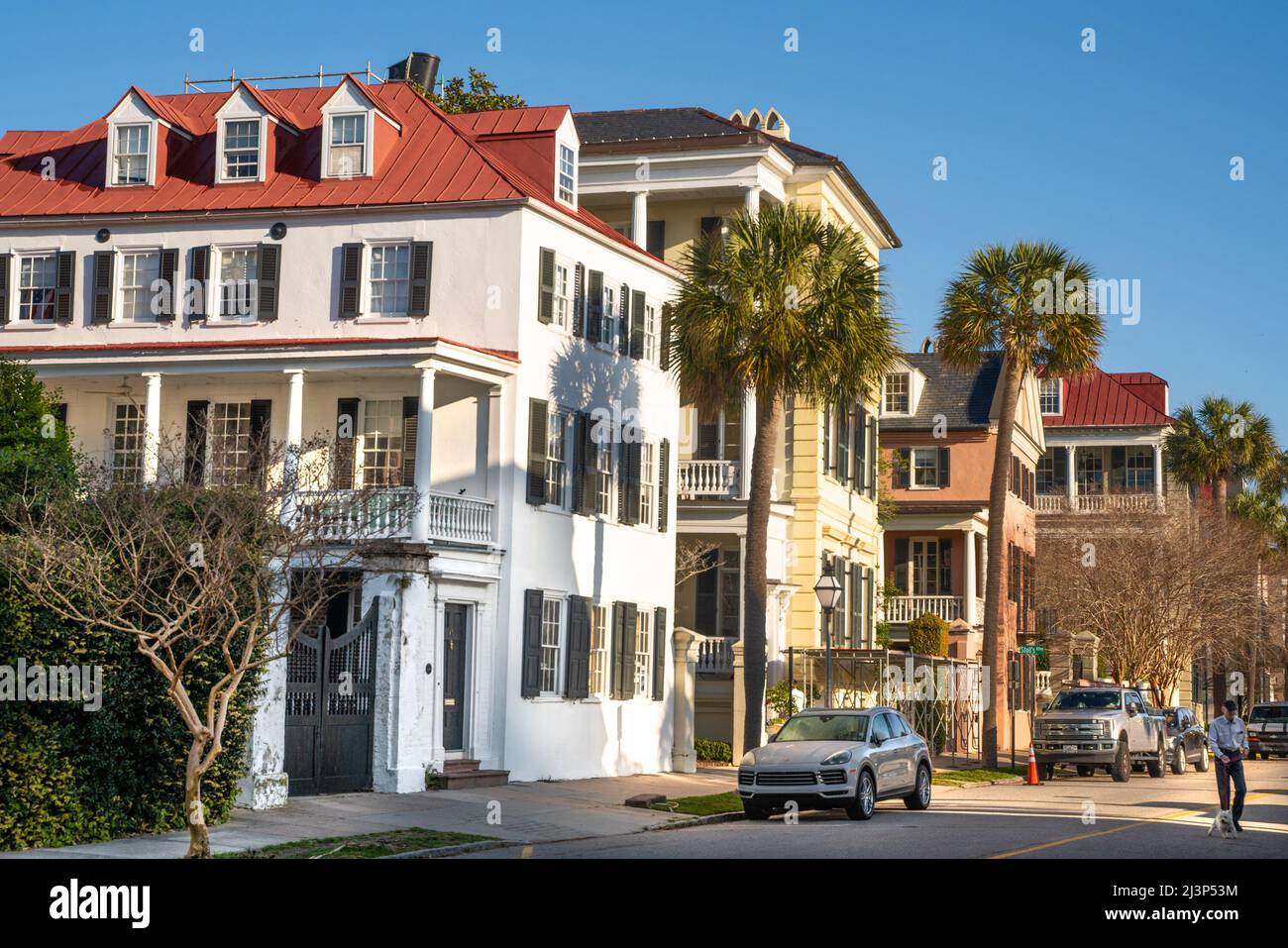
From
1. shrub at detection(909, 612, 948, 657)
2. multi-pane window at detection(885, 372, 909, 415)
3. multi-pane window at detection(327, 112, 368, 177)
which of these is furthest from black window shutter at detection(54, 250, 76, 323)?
multi-pane window at detection(885, 372, 909, 415)

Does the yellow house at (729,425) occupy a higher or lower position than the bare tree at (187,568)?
higher

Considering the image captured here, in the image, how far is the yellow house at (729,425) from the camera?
39.1 m

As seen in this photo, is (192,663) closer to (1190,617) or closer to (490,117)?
(490,117)

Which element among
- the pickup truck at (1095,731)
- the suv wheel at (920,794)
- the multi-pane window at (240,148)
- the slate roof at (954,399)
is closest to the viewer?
the suv wheel at (920,794)

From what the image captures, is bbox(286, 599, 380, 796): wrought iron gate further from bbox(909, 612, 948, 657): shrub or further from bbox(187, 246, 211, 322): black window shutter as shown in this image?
bbox(909, 612, 948, 657): shrub

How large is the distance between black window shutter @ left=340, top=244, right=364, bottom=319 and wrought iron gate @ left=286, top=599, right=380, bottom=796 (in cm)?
700

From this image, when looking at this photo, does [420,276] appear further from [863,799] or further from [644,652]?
[863,799]

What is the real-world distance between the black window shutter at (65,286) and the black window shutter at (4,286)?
1.03 metres

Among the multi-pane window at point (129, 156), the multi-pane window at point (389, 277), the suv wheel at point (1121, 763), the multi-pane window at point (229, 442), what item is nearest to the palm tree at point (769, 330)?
the multi-pane window at point (389, 277)

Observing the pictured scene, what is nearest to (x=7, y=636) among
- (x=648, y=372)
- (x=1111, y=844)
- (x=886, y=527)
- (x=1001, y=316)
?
(x=1111, y=844)

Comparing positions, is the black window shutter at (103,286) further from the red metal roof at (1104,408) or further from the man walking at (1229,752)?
the red metal roof at (1104,408)

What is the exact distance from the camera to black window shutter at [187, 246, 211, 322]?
31.6m

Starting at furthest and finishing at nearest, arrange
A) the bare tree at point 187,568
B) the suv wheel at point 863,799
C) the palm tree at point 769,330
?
the palm tree at point 769,330
the suv wheel at point 863,799
the bare tree at point 187,568
